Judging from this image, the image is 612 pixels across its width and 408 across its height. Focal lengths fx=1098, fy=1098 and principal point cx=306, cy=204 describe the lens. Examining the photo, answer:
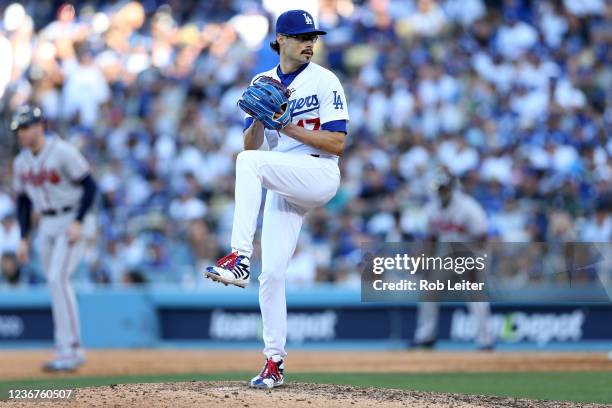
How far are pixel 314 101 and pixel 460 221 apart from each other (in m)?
6.55

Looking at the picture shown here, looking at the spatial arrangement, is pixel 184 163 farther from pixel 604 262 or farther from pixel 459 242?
pixel 604 262

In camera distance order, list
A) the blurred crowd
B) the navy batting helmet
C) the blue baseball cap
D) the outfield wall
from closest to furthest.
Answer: the blue baseball cap < the navy batting helmet < the outfield wall < the blurred crowd

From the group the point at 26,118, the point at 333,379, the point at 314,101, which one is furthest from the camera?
the point at 26,118

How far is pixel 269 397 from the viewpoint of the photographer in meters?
6.45

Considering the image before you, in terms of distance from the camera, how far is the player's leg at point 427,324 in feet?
42.6

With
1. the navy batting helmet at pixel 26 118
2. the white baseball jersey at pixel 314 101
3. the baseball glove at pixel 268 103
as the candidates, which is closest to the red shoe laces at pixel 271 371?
the white baseball jersey at pixel 314 101

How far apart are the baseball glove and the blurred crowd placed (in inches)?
295

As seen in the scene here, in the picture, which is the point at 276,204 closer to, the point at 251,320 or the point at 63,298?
the point at 63,298

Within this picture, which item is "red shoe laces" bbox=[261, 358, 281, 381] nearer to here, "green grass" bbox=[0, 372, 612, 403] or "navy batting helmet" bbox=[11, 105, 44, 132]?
"green grass" bbox=[0, 372, 612, 403]

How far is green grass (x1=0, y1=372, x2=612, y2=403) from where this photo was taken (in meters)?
8.20

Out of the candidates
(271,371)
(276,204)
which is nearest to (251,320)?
(271,371)

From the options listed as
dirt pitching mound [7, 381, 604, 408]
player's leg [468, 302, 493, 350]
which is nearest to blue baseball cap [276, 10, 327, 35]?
dirt pitching mound [7, 381, 604, 408]

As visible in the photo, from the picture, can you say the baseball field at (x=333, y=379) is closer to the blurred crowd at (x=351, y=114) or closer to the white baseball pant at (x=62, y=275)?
the white baseball pant at (x=62, y=275)

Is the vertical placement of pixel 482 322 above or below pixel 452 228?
below
